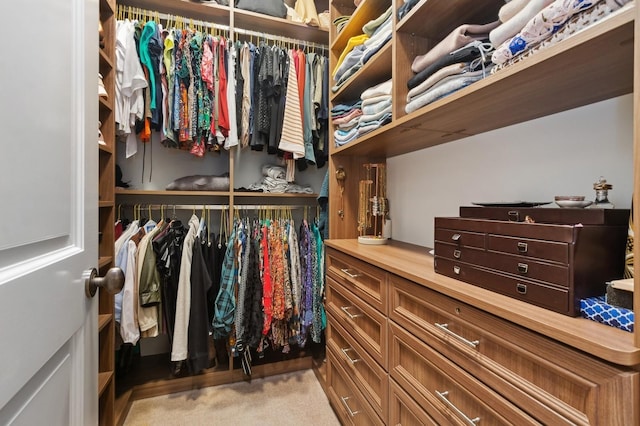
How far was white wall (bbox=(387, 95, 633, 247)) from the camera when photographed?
73 cm

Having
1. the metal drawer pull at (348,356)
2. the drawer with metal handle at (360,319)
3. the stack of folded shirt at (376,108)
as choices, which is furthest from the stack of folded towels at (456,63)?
the metal drawer pull at (348,356)

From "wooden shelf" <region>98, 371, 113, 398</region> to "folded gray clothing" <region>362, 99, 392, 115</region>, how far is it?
5.50ft

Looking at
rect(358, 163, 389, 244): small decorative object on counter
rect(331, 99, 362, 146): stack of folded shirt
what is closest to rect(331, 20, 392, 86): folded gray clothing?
rect(331, 99, 362, 146): stack of folded shirt

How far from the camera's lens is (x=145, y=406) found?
1.64 m

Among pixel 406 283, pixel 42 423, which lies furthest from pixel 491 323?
pixel 42 423

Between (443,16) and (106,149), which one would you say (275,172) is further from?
(443,16)

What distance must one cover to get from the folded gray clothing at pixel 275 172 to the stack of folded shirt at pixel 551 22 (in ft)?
4.84

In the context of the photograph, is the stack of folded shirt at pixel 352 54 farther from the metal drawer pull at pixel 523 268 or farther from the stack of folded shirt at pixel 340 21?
the metal drawer pull at pixel 523 268

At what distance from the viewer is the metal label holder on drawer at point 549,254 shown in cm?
55

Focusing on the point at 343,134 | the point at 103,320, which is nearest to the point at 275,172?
the point at 343,134

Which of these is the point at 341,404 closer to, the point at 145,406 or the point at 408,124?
the point at 145,406

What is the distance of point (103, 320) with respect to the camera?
131 cm

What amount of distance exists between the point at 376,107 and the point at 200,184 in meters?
1.17

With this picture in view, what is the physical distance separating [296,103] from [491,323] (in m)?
1.59
